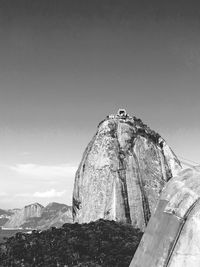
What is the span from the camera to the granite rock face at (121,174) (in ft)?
102

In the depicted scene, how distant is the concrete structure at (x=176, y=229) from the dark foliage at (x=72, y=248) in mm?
15156

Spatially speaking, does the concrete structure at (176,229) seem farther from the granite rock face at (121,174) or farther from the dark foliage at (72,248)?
the granite rock face at (121,174)

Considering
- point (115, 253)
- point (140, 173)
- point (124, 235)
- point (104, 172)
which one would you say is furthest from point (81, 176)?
point (115, 253)

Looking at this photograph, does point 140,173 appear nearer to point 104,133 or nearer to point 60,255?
point 104,133

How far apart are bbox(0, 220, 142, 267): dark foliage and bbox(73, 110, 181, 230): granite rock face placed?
7.61 meters

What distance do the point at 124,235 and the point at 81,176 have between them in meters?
10.9

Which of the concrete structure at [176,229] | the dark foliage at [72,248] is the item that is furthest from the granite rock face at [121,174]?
the concrete structure at [176,229]

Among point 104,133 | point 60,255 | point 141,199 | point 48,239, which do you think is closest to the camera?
point 60,255

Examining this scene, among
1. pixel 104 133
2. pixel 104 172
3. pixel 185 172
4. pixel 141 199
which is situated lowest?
pixel 185 172

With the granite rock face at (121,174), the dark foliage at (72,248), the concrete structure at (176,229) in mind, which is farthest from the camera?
the granite rock face at (121,174)

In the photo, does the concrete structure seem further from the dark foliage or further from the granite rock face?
the granite rock face

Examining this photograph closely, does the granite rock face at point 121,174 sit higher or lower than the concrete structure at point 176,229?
higher

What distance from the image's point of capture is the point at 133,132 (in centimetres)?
3503

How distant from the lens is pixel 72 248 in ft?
65.8
